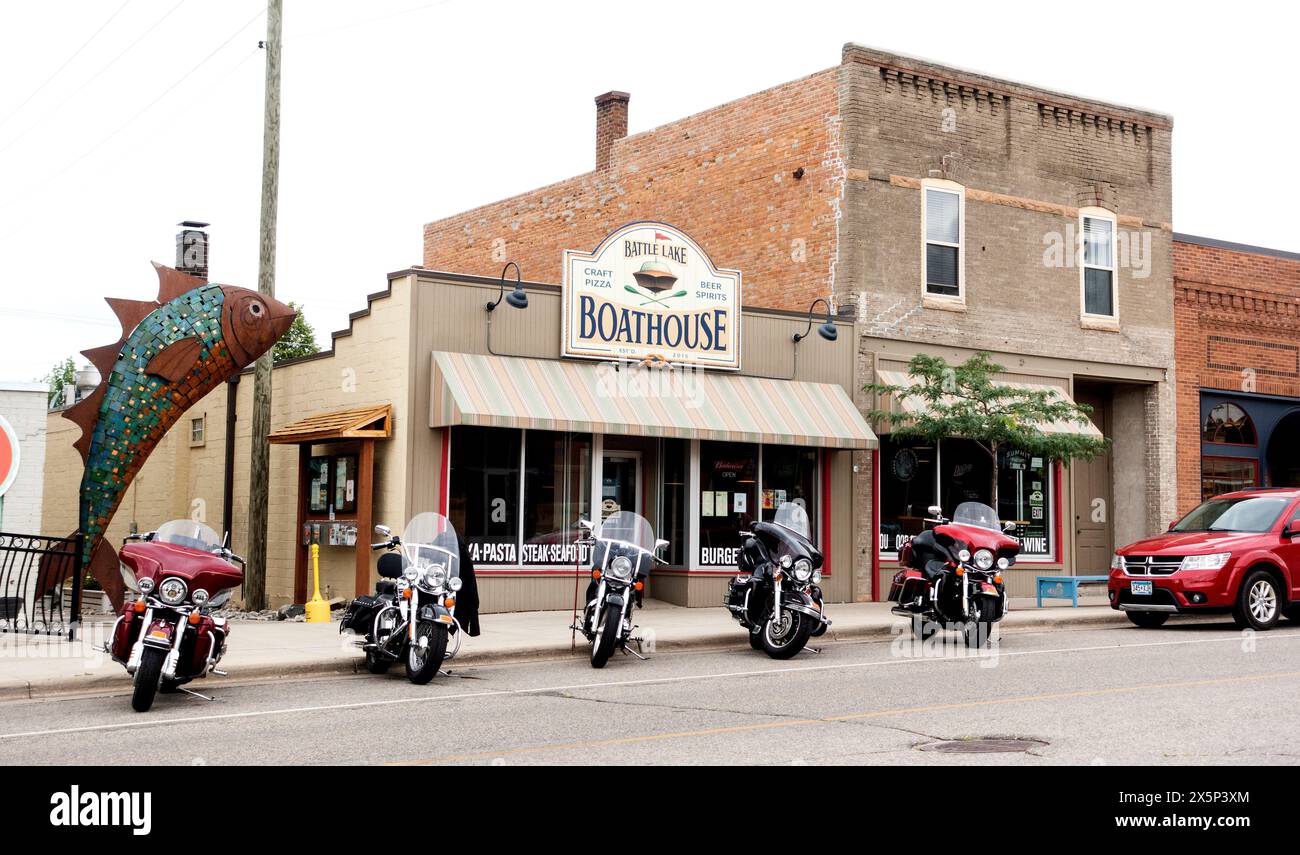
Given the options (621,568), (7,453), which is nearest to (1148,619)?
(621,568)

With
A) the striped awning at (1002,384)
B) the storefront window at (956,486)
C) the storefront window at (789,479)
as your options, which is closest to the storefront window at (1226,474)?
the storefront window at (956,486)

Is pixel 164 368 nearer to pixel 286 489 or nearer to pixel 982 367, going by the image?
pixel 286 489

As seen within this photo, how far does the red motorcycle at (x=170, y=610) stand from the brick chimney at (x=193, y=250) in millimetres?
14984

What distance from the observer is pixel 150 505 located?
24.7m

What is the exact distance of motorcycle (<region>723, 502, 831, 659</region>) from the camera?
44.3ft

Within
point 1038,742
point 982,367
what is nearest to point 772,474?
point 982,367

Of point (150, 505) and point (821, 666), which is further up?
point (150, 505)

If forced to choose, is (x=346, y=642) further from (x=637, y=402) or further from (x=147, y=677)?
(x=637, y=402)

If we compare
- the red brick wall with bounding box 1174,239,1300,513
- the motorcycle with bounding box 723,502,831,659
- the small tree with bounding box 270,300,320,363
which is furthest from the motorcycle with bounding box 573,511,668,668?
the small tree with bounding box 270,300,320,363

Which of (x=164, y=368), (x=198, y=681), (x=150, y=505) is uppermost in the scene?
(x=164, y=368)
